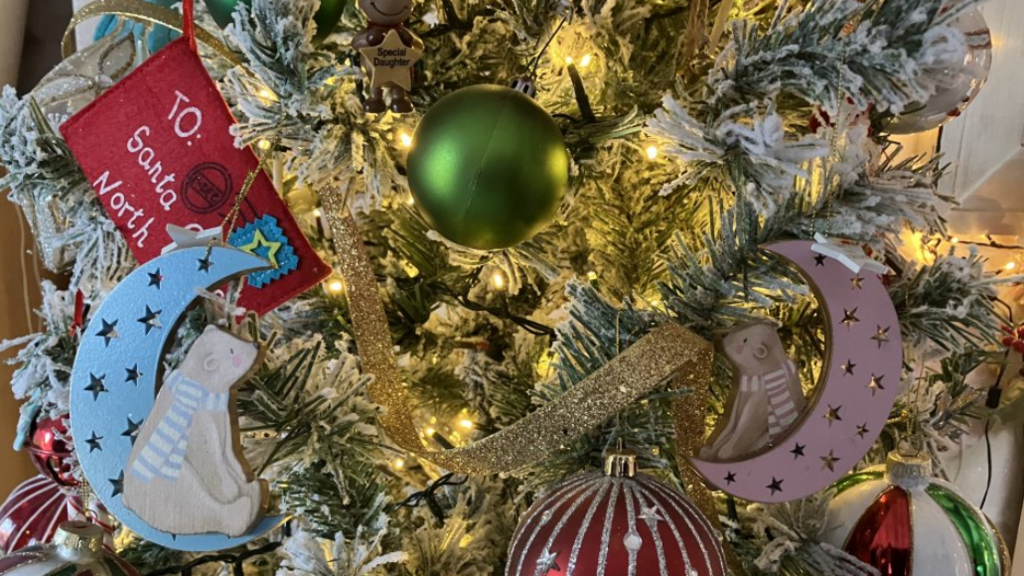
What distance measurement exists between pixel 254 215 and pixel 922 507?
49 centimetres

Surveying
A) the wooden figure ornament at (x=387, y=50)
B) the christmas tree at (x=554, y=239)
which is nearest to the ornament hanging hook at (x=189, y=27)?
the christmas tree at (x=554, y=239)

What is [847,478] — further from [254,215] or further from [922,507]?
[254,215]

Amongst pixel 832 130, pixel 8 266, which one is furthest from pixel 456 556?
pixel 8 266

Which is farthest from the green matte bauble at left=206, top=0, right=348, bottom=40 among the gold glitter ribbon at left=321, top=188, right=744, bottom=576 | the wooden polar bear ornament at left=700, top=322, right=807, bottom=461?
the wooden polar bear ornament at left=700, top=322, right=807, bottom=461

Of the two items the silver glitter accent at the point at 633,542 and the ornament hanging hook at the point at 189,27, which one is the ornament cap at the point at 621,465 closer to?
the silver glitter accent at the point at 633,542

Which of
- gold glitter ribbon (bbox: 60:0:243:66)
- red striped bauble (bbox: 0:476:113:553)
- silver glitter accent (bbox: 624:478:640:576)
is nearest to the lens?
silver glitter accent (bbox: 624:478:640:576)

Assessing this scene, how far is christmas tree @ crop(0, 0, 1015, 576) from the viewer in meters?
0.43

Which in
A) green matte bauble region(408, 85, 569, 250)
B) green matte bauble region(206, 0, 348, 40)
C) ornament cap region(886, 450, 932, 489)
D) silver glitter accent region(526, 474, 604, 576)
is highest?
green matte bauble region(206, 0, 348, 40)

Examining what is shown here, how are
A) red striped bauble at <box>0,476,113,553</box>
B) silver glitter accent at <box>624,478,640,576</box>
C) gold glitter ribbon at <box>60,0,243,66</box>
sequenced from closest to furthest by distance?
silver glitter accent at <box>624,478,640,576</box> < gold glitter ribbon at <box>60,0,243,66</box> < red striped bauble at <box>0,476,113,553</box>

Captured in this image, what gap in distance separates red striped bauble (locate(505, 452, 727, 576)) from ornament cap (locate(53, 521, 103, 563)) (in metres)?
0.24

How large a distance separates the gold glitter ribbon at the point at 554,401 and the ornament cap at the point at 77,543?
0.18 meters

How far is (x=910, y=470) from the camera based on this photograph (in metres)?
0.54

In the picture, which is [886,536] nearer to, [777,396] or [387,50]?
[777,396]

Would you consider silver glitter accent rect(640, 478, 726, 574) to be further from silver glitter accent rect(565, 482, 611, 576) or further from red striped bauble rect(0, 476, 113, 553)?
red striped bauble rect(0, 476, 113, 553)
